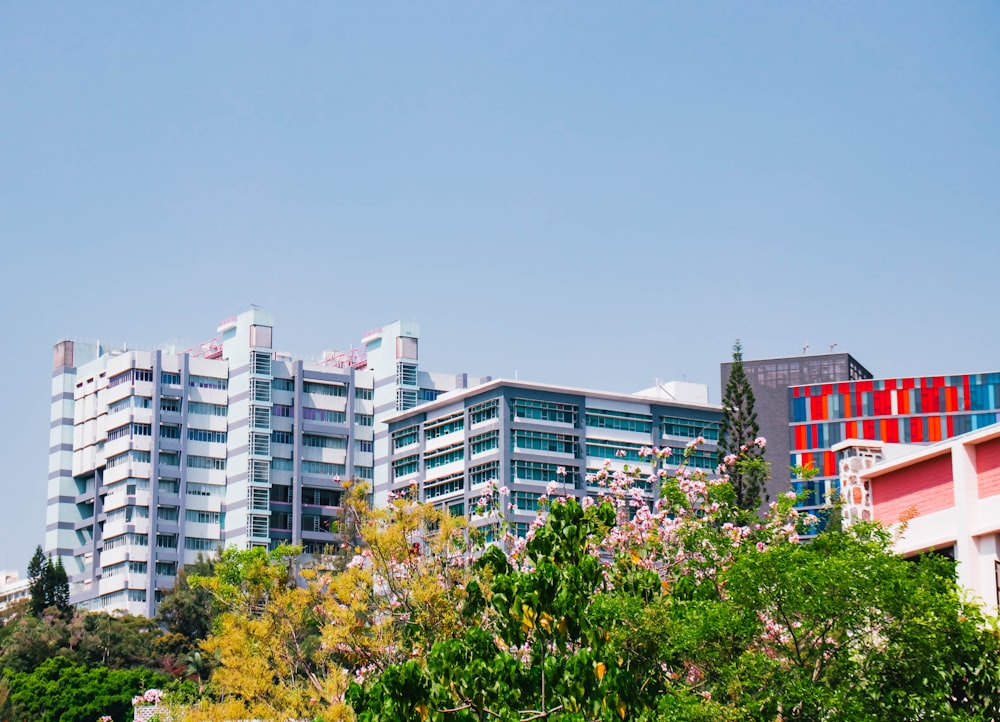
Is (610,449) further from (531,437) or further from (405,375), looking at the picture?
(405,375)

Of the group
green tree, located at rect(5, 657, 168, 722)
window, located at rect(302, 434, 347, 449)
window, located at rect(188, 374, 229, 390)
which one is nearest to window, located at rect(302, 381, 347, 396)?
window, located at rect(302, 434, 347, 449)

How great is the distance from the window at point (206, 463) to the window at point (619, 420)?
28.4m

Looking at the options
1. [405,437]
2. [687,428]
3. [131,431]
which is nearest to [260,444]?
[131,431]

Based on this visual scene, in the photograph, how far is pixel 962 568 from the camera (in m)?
21.6

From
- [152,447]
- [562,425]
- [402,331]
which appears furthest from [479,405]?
[152,447]

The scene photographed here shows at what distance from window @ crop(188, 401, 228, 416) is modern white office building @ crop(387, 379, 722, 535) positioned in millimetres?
13918

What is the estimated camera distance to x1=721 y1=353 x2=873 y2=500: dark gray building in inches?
3782

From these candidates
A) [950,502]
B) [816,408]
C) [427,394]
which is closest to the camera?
[950,502]

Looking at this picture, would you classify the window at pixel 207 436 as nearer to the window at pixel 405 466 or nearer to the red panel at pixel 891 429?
the window at pixel 405 466

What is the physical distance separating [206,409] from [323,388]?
8.69 metres

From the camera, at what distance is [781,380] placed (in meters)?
97.6

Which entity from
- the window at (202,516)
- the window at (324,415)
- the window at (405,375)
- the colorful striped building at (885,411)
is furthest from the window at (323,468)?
the colorful striped building at (885,411)

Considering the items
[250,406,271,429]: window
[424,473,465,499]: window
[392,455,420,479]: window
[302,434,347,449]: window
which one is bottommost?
[424,473,465,499]: window

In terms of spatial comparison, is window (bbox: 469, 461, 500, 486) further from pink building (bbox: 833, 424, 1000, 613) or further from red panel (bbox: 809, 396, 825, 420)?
pink building (bbox: 833, 424, 1000, 613)
